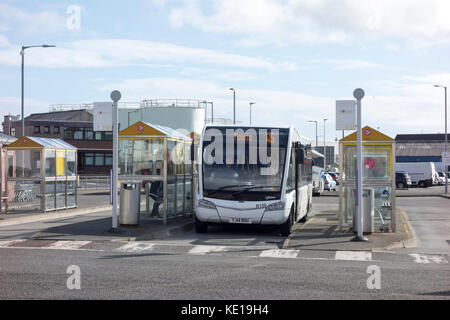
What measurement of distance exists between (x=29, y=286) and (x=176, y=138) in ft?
36.6

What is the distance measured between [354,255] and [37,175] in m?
13.2

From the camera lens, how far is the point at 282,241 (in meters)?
15.4

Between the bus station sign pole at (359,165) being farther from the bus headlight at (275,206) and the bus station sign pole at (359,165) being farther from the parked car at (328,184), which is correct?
the parked car at (328,184)

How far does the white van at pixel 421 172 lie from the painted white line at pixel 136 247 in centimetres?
6192

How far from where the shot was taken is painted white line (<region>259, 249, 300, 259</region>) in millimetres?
12797

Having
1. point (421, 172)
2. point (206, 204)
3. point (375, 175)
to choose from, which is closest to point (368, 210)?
point (375, 175)

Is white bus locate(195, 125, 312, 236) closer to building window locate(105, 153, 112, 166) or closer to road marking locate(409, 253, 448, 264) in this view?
road marking locate(409, 253, 448, 264)

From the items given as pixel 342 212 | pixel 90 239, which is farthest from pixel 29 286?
pixel 342 212

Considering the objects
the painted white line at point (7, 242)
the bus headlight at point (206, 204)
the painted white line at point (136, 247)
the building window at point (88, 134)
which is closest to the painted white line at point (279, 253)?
the painted white line at point (136, 247)

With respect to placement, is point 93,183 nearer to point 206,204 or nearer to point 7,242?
point 206,204

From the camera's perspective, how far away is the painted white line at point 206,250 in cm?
1330

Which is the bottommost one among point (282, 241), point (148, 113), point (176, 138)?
point (282, 241)

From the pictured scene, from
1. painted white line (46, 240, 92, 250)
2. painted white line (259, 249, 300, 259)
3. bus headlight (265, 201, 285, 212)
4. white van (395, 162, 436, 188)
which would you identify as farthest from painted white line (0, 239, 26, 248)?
white van (395, 162, 436, 188)
